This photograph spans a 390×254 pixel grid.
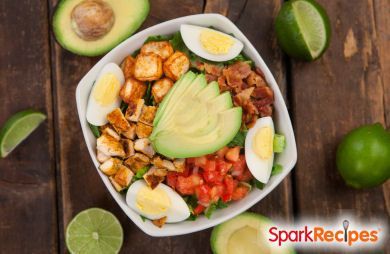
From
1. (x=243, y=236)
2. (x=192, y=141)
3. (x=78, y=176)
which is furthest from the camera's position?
(x=78, y=176)

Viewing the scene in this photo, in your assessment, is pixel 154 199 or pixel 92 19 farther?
pixel 92 19

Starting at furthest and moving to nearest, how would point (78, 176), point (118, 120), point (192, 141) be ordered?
point (78, 176) → point (118, 120) → point (192, 141)

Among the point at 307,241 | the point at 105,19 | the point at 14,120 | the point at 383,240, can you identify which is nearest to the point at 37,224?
the point at 14,120

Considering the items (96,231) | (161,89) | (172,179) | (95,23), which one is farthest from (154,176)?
(95,23)

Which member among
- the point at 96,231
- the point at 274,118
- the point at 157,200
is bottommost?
the point at 96,231

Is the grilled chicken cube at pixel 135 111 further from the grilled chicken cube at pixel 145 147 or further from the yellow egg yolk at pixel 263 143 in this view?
the yellow egg yolk at pixel 263 143

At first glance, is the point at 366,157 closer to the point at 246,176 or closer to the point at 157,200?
the point at 246,176

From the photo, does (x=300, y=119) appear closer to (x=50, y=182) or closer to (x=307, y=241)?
(x=307, y=241)
